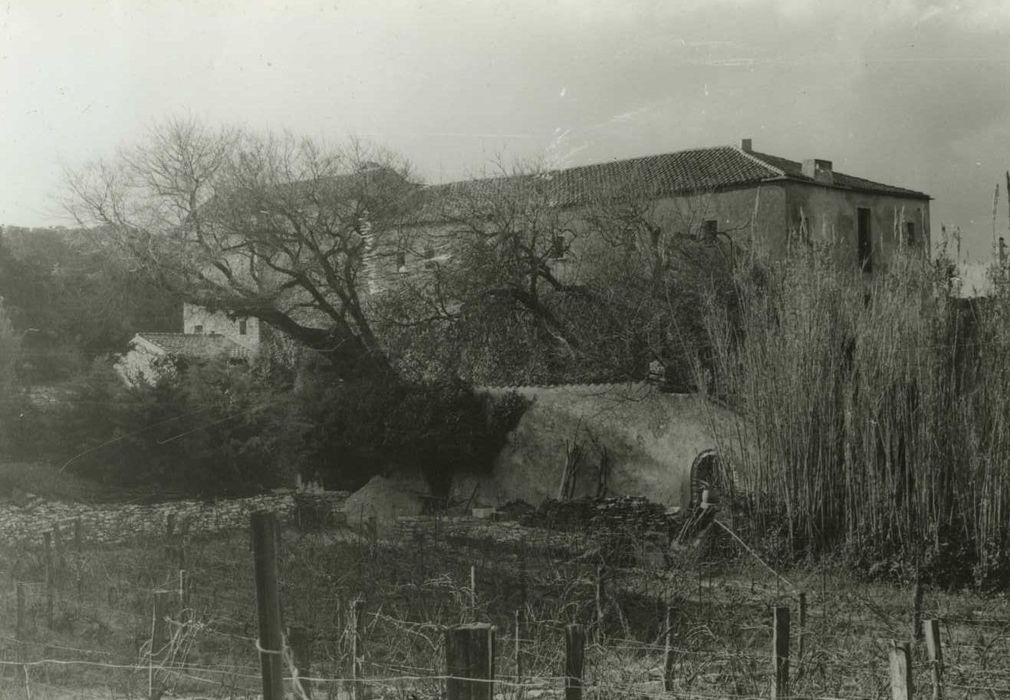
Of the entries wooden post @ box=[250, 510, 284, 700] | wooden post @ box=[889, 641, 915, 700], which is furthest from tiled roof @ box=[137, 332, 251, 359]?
wooden post @ box=[889, 641, 915, 700]

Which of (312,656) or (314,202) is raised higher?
(314,202)

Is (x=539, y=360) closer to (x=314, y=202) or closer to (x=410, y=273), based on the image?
(x=410, y=273)

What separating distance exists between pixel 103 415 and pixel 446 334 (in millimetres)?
7083

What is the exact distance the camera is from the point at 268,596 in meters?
3.89

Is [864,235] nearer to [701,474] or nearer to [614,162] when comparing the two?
[614,162]

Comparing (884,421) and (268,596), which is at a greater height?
(884,421)

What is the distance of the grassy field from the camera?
709cm

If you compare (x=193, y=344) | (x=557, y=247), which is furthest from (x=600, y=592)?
(x=193, y=344)

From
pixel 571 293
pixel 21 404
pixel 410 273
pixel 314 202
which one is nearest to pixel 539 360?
pixel 571 293

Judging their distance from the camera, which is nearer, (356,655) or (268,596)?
(268,596)

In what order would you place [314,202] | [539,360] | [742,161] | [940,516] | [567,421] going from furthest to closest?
1. [742,161]
2. [314,202]
3. [539,360]
4. [567,421]
5. [940,516]

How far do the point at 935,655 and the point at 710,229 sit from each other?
1771 centimetres

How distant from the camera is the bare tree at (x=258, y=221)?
20203 millimetres

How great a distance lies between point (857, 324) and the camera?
1227cm
